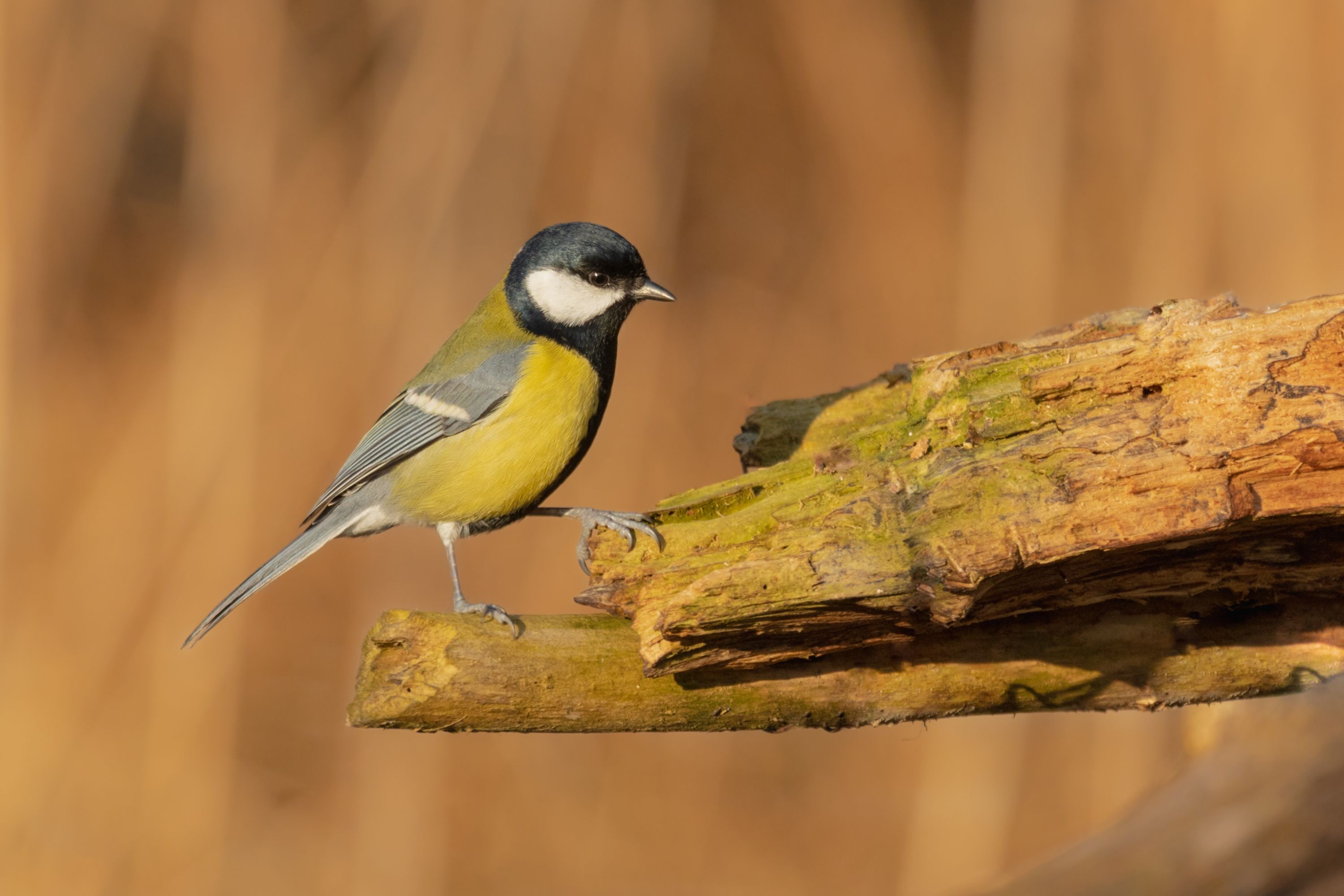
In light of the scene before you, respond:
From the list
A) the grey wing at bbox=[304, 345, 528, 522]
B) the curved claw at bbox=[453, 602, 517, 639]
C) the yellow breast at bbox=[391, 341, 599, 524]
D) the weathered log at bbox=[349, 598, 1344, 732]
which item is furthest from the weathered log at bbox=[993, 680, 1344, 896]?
the grey wing at bbox=[304, 345, 528, 522]

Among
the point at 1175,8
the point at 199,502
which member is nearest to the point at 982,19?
the point at 1175,8

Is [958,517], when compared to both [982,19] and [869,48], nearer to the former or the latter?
[982,19]

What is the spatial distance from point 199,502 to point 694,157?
9.97 ft

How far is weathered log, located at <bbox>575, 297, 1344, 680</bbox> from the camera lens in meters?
1.52

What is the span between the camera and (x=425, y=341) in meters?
3.72

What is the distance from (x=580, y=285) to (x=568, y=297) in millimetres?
45

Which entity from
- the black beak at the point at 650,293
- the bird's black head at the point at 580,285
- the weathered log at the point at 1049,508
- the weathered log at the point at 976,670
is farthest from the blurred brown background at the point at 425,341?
the weathered log at the point at 1049,508

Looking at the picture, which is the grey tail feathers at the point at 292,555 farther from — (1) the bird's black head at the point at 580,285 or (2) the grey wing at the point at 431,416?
(1) the bird's black head at the point at 580,285

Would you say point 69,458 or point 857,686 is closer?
point 857,686

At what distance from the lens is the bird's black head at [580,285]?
257 centimetres

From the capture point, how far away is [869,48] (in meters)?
4.50

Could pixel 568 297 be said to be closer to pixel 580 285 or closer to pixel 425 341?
pixel 580 285

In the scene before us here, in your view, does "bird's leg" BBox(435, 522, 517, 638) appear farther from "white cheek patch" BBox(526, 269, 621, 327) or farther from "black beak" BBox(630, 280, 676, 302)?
"black beak" BBox(630, 280, 676, 302)

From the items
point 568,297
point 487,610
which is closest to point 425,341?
point 568,297
